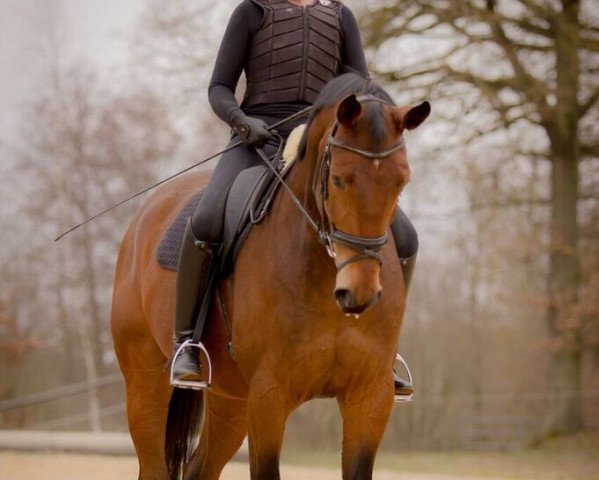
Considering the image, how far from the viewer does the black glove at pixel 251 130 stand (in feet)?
18.5

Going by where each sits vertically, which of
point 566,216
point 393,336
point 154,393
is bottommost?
point 566,216

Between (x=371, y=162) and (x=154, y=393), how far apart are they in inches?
126

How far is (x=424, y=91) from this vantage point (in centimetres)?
2028

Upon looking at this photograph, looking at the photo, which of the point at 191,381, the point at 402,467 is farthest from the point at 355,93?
the point at 402,467

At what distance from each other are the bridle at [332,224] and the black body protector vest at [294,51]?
0.90m

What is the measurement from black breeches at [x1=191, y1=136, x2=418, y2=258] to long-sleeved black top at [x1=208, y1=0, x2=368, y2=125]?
0.81 feet

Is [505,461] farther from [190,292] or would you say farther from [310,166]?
[310,166]

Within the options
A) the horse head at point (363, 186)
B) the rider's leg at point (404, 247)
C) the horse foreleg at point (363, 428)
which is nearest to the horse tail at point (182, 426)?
the rider's leg at point (404, 247)

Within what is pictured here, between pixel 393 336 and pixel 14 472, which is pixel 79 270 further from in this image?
pixel 393 336

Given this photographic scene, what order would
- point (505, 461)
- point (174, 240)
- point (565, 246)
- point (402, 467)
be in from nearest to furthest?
point (174, 240), point (402, 467), point (505, 461), point (565, 246)

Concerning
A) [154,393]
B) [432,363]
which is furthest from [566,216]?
[154,393]

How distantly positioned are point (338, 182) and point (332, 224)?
21 centimetres

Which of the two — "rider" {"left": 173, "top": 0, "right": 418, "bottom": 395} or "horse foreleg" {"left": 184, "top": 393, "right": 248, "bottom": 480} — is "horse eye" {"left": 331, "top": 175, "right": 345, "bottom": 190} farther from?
"horse foreleg" {"left": 184, "top": 393, "right": 248, "bottom": 480}

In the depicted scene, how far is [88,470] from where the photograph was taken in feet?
43.9
